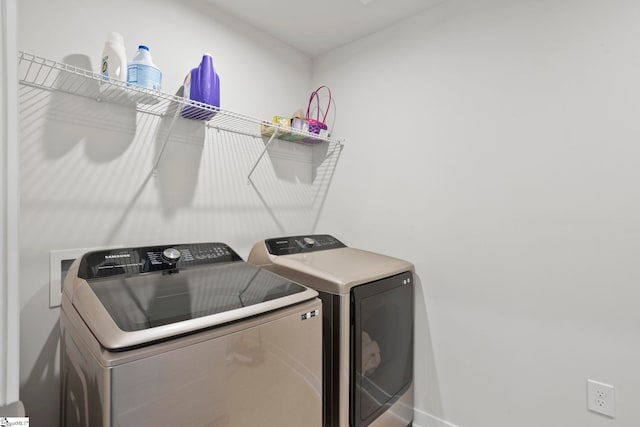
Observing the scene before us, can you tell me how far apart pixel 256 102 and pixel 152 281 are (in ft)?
4.42

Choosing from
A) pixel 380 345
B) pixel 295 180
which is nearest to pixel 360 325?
pixel 380 345

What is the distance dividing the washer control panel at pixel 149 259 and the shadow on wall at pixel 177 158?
11.9 inches

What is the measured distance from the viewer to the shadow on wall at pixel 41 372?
48.5 inches

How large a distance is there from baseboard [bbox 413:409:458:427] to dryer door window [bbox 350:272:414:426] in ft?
0.68

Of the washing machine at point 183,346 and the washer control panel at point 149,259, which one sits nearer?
the washing machine at point 183,346

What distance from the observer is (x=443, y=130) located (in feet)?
5.74

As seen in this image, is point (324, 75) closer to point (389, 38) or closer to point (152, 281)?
point (389, 38)

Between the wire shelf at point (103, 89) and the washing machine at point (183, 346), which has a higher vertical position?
the wire shelf at point (103, 89)

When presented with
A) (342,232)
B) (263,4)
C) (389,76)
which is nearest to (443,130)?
(389,76)

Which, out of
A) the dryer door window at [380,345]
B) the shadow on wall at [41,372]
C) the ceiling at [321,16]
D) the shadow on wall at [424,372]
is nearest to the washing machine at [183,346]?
the shadow on wall at [41,372]

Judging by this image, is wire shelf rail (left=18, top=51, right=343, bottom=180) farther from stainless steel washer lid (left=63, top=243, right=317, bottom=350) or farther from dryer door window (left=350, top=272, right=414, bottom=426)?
dryer door window (left=350, top=272, right=414, bottom=426)

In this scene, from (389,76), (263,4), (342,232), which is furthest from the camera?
(342,232)

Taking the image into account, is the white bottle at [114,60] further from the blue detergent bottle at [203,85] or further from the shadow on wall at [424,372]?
the shadow on wall at [424,372]

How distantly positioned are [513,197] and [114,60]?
1.92 metres
